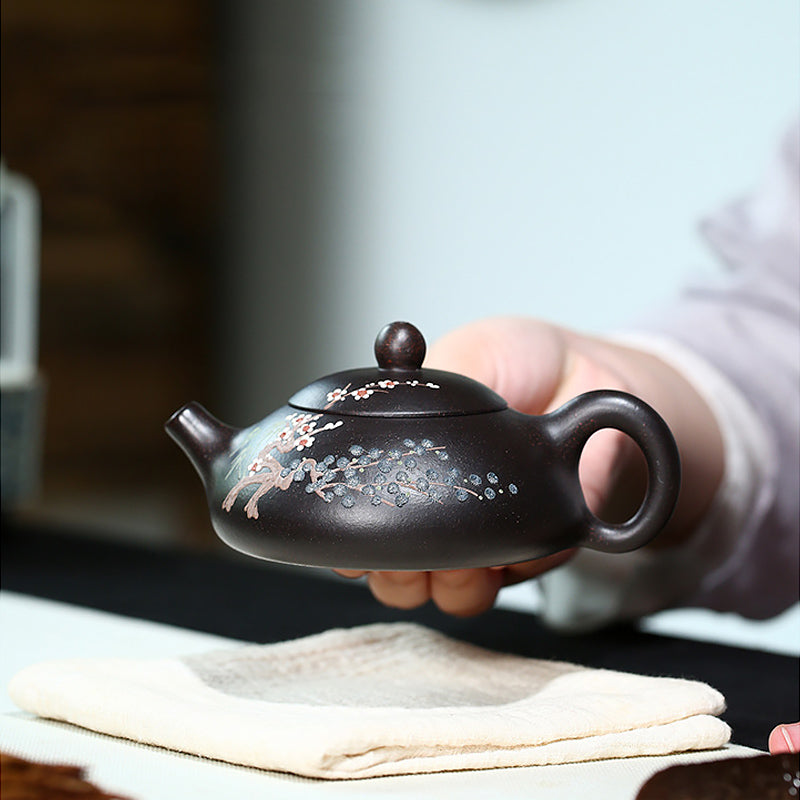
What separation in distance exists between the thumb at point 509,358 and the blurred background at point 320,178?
84 centimetres

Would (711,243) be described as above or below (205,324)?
above

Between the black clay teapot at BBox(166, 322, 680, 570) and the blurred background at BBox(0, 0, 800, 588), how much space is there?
1.08m

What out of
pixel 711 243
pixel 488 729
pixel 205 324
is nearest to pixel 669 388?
pixel 711 243

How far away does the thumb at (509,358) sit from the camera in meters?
0.75

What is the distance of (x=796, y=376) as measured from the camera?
1.04 metres

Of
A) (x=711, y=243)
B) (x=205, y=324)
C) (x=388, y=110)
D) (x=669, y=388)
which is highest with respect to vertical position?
(x=388, y=110)

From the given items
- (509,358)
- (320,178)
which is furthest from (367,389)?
(320,178)

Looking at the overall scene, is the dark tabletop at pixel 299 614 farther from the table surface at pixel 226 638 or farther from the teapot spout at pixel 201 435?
the teapot spout at pixel 201 435

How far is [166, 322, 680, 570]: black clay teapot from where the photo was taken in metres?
0.51

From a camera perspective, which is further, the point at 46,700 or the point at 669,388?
the point at 669,388

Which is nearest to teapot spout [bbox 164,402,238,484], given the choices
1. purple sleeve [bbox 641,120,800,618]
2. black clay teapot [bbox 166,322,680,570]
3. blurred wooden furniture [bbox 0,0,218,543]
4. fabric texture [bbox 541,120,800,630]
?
black clay teapot [bbox 166,322,680,570]

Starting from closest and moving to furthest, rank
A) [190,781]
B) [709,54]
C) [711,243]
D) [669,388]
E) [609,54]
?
[190,781] → [669,388] → [711,243] → [709,54] → [609,54]

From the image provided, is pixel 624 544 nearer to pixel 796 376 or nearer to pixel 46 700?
pixel 46 700

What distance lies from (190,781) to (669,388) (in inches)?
22.0
